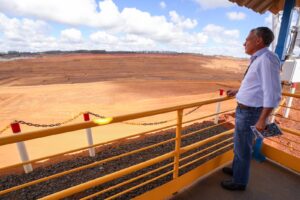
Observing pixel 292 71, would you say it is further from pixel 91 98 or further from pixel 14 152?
pixel 91 98

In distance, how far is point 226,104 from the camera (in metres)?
12.0

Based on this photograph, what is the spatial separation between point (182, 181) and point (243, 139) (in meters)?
0.97

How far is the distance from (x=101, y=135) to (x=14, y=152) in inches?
114

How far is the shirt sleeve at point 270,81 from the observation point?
181cm

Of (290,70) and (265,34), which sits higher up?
(265,34)

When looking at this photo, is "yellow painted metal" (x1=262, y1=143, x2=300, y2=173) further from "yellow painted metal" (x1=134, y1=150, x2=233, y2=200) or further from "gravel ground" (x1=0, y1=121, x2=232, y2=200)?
"gravel ground" (x1=0, y1=121, x2=232, y2=200)

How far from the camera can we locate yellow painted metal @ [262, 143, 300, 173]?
302cm

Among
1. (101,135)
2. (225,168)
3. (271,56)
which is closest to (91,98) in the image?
(101,135)

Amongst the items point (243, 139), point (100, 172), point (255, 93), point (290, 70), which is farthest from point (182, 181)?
point (290, 70)

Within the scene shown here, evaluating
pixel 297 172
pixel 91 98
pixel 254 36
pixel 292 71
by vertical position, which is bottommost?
pixel 91 98

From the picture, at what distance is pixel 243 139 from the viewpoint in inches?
90.7

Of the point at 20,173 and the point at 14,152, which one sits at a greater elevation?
the point at 20,173

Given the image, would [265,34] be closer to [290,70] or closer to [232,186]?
[232,186]

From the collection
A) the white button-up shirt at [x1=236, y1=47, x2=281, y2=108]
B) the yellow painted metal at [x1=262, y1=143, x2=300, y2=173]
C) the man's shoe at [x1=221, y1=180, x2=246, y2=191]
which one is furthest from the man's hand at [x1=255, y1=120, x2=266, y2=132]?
the yellow painted metal at [x1=262, y1=143, x2=300, y2=173]
